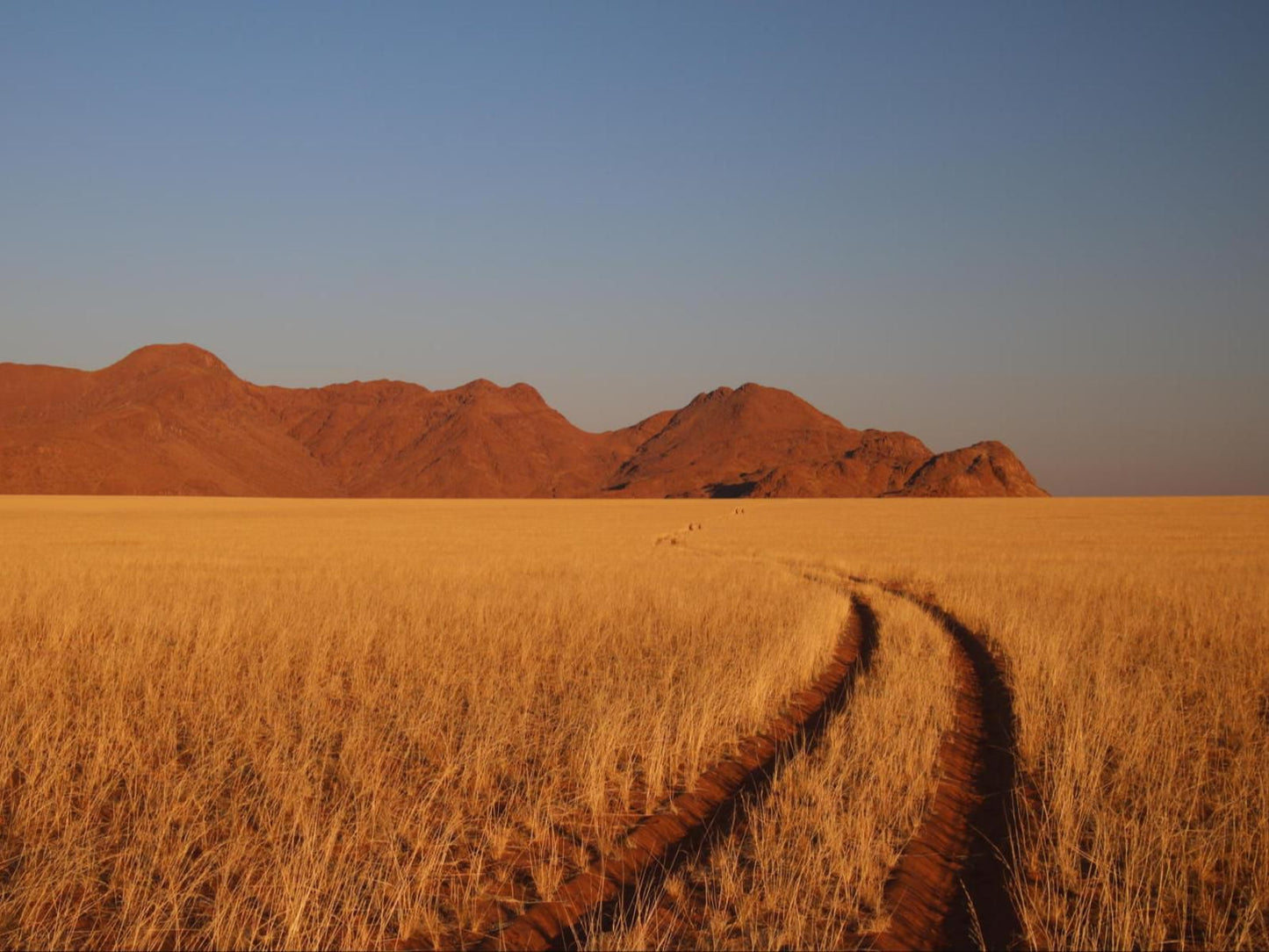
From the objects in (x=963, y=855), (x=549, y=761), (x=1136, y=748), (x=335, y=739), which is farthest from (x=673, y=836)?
(x=1136, y=748)

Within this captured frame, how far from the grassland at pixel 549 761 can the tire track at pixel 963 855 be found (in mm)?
95

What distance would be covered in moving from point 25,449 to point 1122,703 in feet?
493

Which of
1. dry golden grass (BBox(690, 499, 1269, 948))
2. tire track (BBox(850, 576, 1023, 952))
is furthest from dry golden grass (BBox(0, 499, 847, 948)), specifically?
dry golden grass (BBox(690, 499, 1269, 948))

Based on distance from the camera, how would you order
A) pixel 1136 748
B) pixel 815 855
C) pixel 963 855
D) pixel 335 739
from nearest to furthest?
pixel 815 855 → pixel 963 855 → pixel 1136 748 → pixel 335 739

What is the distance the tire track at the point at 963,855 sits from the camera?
12.4 ft

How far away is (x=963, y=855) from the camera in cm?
459

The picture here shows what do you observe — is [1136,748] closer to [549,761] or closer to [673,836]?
[673,836]

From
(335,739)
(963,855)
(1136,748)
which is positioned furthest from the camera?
(335,739)

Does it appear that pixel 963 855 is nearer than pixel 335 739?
Yes

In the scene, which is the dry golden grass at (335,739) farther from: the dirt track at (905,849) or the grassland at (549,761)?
the dirt track at (905,849)

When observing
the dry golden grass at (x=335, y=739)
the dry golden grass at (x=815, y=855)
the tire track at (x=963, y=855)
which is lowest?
Result: the dry golden grass at (x=335, y=739)

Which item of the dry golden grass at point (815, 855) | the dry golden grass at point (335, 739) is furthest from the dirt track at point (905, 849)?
the dry golden grass at point (335, 739)

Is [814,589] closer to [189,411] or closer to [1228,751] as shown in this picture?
[1228,751]

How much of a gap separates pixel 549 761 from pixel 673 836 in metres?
1.38
